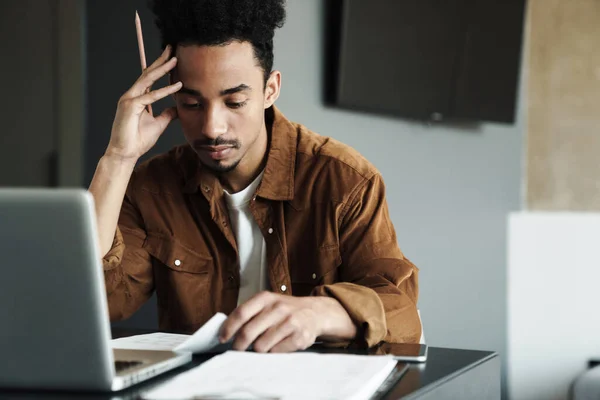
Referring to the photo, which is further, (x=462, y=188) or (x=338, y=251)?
(x=462, y=188)

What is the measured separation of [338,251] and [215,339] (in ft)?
1.96

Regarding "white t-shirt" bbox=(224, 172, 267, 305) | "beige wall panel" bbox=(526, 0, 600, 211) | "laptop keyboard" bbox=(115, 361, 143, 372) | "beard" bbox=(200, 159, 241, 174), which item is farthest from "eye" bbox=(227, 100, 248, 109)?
"beige wall panel" bbox=(526, 0, 600, 211)

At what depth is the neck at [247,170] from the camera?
1730 mm

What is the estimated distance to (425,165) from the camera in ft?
11.0

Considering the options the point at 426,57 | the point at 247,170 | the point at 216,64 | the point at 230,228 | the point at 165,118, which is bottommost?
the point at 230,228

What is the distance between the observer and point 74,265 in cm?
77

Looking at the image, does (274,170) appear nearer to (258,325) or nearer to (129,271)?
(129,271)

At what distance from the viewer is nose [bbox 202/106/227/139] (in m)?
1.52

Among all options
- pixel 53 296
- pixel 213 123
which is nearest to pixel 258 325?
pixel 53 296

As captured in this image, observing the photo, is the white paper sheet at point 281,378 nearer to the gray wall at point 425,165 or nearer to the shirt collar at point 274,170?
the shirt collar at point 274,170

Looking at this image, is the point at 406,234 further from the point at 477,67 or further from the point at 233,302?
the point at 233,302

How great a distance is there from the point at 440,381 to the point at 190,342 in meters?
0.30

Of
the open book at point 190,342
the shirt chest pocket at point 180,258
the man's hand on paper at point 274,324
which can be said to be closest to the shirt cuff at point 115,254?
the shirt chest pocket at point 180,258

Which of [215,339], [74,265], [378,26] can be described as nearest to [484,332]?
[378,26]
